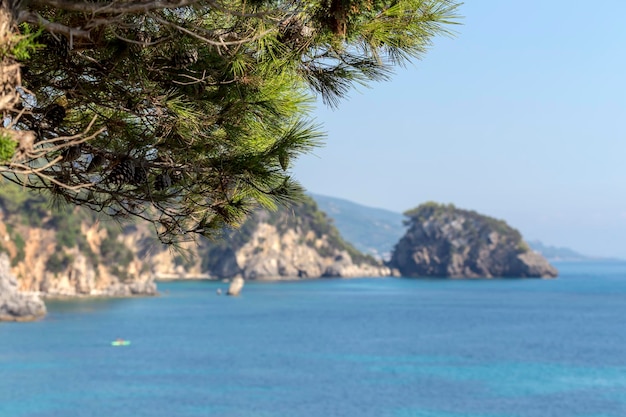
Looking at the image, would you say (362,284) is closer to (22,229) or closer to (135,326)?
(22,229)

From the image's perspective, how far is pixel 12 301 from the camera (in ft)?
172

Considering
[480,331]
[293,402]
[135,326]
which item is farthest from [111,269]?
[293,402]

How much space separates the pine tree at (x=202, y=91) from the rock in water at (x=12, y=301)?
1892 inches

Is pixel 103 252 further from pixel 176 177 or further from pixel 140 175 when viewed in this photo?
pixel 140 175

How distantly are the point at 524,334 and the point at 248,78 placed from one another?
2072 inches

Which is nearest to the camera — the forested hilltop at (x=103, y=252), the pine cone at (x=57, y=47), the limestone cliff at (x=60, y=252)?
the pine cone at (x=57, y=47)

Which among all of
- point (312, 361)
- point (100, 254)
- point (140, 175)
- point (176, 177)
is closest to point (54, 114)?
point (140, 175)

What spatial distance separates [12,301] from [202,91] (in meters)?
51.0

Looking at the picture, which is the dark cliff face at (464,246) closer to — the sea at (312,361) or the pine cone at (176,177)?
the sea at (312,361)

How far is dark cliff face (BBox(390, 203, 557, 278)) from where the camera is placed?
129 metres

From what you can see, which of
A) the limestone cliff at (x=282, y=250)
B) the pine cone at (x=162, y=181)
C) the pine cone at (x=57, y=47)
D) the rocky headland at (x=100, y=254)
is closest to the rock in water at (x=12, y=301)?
the rocky headland at (x=100, y=254)

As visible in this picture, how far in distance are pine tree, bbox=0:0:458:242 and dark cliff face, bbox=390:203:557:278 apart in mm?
124281

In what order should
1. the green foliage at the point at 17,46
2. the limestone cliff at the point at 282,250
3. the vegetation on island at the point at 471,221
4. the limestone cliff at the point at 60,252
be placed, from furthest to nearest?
1. the vegetation on island at the point at 471,221
2. the limestone cliff at the point at 282,250
3. the limestone cliff at the point at 60,252
4. the green foliage at the point at 17,46

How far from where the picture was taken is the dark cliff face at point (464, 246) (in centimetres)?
12875
